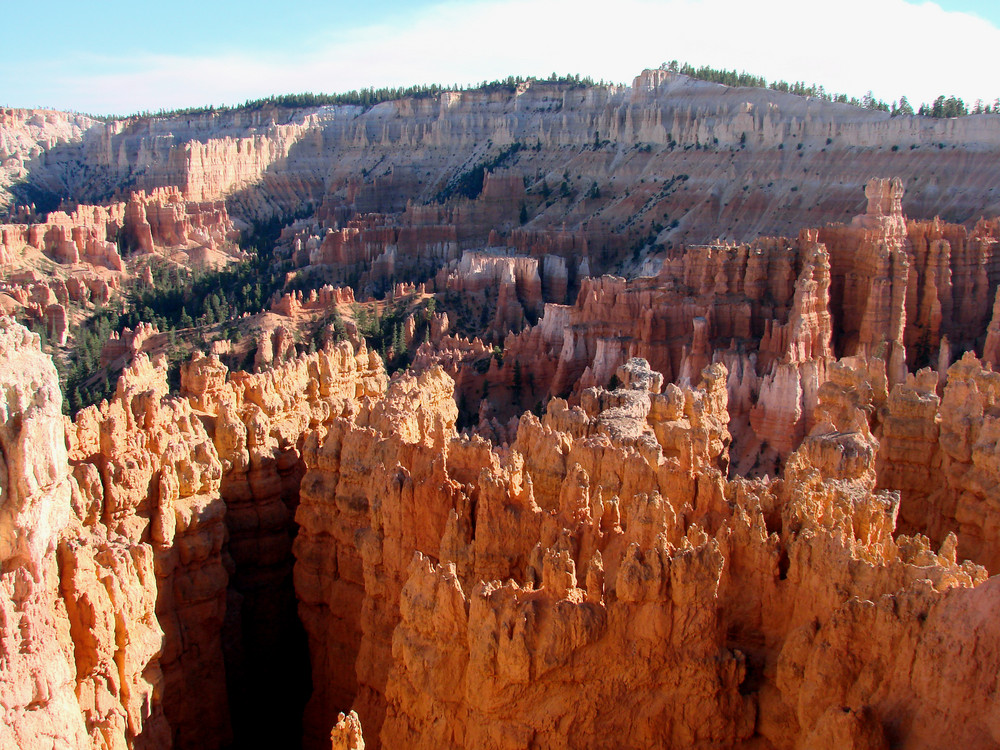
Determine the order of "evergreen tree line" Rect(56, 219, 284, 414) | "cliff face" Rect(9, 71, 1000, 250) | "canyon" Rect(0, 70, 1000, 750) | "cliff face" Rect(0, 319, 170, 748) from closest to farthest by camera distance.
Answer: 1. "cliff face" Rect(0, 319, 170, 748)
2. "canyon" Rect(0, 70, 1000, 750)
3. "evergreen tree line" Rect(56, 219, 284, 414)
4. "cliff face" Rect(9, 71, 1000, 250)

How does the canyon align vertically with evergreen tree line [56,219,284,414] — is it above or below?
above

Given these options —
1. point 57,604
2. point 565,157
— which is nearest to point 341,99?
point 565,157

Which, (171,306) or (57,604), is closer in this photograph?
(57,604)

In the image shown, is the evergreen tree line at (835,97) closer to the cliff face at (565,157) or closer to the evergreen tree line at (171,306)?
the cliff face at (565,157)

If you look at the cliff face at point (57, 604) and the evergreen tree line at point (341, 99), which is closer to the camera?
the cliff face at point (57, 604)

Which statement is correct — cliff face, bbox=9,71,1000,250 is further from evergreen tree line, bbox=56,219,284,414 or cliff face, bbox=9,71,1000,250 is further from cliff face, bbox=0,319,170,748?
cliff face, bbox=0,319,170,748

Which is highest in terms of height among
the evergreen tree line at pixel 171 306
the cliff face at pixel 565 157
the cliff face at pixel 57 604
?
the cliff face at pixel 565 157

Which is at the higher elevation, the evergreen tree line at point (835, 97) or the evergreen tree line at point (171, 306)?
the evergreen tree line at point (835, 97)

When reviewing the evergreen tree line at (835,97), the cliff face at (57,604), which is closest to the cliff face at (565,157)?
the evergreen tree line at (835,97)

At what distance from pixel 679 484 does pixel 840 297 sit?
2162cm

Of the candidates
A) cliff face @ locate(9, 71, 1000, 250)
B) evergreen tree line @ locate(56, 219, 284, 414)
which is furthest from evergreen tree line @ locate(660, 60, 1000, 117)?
evergreen tree line @ locate(56, 219, 284, 414)

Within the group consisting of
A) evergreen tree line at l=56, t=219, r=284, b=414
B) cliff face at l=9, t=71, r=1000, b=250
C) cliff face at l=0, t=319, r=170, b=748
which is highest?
cliff face at l=9, t=71, r=1000, b=250

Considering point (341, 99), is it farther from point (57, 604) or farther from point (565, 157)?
point (57, 604)

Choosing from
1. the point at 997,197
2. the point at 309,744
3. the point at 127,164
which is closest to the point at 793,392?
the point at 309,744
